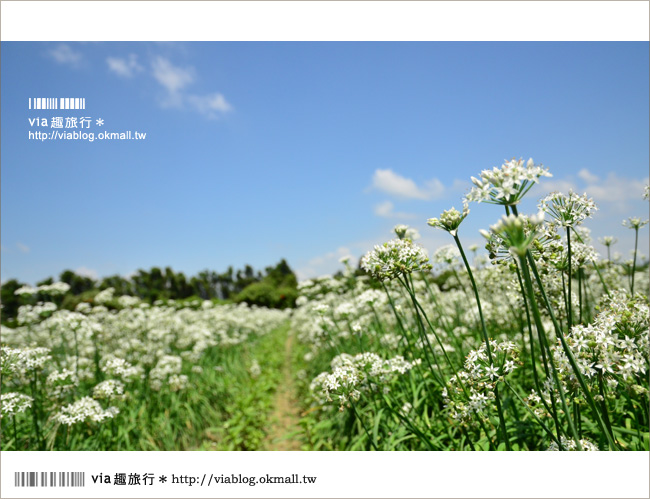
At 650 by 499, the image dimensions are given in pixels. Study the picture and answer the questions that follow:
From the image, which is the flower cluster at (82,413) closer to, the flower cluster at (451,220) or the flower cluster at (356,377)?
the flower cluster at (356,377)

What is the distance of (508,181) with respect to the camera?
1.42 meters

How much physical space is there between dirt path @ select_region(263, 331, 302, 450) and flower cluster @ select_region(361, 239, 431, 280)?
11.1 feet

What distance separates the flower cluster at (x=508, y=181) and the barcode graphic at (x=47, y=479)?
2979 millimetres

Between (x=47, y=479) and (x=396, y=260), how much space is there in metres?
2.67

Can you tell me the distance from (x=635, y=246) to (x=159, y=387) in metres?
5.89

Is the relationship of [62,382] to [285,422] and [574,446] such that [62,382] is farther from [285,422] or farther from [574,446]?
[574,446]

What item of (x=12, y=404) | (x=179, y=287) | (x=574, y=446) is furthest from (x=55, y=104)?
(x=179, y=287)

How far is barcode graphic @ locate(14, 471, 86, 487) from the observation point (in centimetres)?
228

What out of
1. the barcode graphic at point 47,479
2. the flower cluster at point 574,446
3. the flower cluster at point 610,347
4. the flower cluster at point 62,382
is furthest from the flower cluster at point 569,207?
the flower cluster at point 62,382

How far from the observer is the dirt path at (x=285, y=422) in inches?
181

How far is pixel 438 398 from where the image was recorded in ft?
11.3

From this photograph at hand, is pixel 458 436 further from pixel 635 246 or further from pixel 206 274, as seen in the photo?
pixel 206 274

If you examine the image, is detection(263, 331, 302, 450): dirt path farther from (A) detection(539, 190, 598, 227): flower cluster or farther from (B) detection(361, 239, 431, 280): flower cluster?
(A) detection(539, 190, 598, 227): flower cluster

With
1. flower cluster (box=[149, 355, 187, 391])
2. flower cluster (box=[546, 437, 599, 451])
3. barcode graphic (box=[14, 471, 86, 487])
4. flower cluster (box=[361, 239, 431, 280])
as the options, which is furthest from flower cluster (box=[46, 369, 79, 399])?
flower cluster (box=[546, 437, 599, 451])
